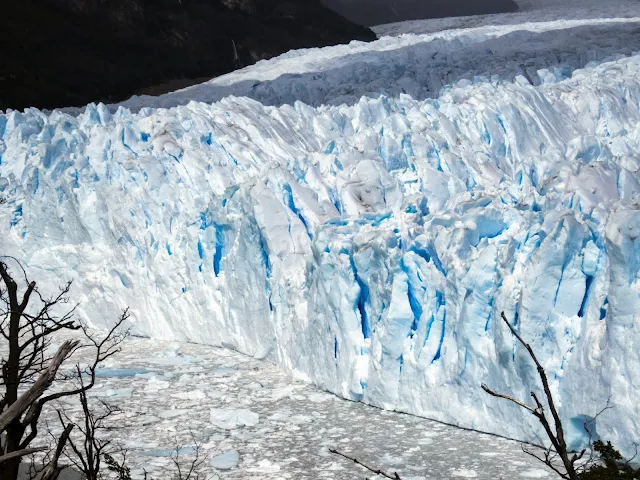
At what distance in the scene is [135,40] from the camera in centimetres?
2809

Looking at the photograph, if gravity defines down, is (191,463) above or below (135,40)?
below

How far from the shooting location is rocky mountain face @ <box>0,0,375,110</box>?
2362cm

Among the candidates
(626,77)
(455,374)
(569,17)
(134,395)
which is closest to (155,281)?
(134,395)

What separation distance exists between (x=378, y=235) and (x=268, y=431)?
187 centimetres

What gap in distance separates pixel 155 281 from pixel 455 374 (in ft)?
13.0

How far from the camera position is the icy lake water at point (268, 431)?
18.0 feet

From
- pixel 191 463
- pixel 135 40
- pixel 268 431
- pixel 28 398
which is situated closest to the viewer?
pixel 28 398

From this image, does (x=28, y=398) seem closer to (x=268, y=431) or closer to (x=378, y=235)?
(x=268, y=431)

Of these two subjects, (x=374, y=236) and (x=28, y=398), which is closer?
(x=28, y=398)

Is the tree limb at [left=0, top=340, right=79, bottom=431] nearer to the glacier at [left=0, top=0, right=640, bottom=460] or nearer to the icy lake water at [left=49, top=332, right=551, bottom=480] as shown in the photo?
the icy lake water at [left=49, top=332, right=551, bottom=480]

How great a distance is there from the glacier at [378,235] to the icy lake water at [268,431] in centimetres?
28

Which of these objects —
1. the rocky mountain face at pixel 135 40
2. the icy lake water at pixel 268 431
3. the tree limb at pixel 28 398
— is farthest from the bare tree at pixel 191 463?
the rocky mountain face at pixel 135 40

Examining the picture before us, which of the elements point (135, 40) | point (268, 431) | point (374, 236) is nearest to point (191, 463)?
point (268, 431)

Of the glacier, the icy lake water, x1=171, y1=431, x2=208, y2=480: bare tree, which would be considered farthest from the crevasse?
x1=171, y1=431, x2=208, y2=480: bare tree
